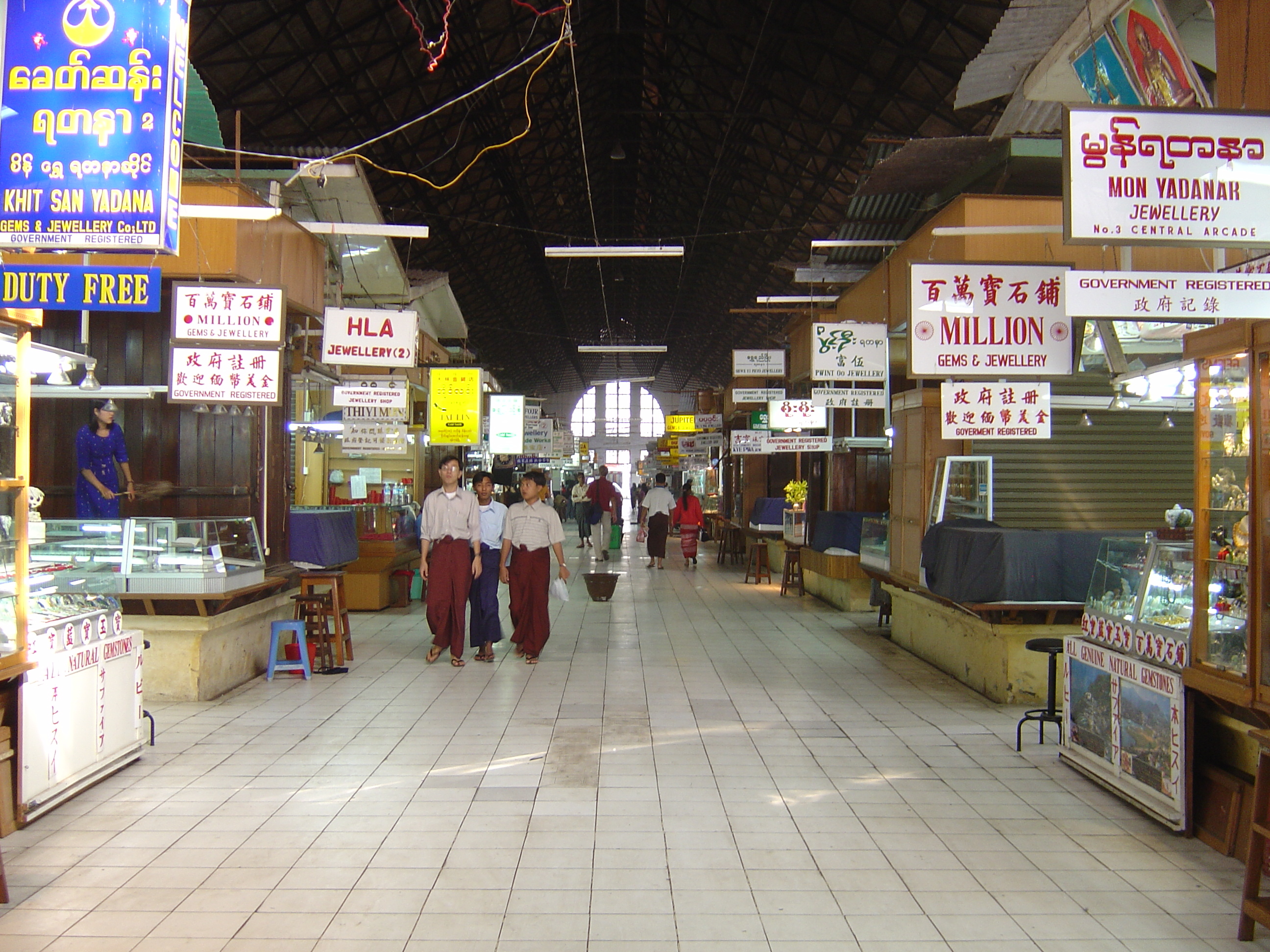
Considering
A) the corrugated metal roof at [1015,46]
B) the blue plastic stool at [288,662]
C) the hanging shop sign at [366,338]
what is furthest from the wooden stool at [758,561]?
the corrugated metal roof at [1015,46]

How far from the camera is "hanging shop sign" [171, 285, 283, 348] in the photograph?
640 centimetres

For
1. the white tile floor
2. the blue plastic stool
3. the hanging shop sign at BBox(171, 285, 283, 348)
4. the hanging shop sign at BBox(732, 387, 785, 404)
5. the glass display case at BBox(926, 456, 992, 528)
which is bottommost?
the white tile floor

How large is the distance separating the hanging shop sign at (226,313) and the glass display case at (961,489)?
18.3ft

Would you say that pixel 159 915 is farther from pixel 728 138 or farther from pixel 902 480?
pixel 728 138

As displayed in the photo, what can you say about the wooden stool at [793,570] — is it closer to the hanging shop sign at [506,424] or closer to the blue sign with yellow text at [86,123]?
the hanging shop sign at [506,424]

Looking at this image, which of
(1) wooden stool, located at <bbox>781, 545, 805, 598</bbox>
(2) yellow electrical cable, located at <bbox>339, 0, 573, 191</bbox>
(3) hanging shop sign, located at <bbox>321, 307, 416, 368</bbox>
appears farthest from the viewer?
(1) wooden stool, located at <bbox>781, 545, 805, 598</bbox>

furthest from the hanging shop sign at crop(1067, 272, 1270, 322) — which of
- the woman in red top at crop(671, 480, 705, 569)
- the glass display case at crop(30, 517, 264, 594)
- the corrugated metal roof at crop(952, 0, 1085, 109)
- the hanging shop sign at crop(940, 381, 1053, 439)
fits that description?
the woman in red top at crop(671, 480, 705, 569)

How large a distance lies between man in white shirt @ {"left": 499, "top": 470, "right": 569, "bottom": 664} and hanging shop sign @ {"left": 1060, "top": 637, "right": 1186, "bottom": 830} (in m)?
4.31

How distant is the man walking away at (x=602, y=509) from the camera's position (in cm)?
1719

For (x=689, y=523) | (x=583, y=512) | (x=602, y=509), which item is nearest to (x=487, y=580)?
(x=602, y=509)

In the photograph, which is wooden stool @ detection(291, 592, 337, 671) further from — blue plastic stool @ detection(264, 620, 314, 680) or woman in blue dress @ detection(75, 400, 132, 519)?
woman in blue dress @ detection(75, 400, 132, 519)

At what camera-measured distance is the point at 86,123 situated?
3889 millimetres

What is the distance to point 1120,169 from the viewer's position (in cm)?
369

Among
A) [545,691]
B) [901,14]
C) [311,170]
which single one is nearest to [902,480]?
[545,691]
